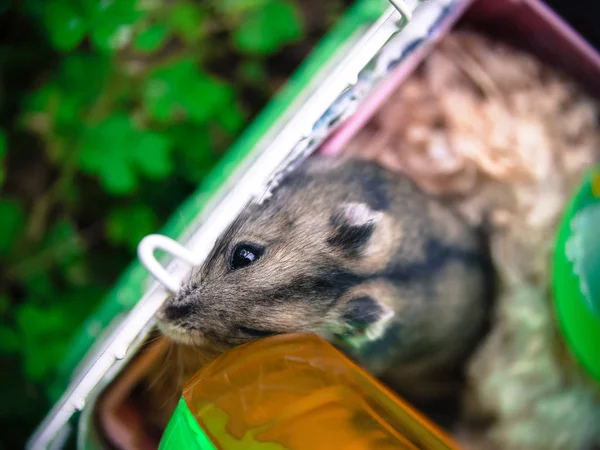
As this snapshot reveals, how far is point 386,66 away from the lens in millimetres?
753

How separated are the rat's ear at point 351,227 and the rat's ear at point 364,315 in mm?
68

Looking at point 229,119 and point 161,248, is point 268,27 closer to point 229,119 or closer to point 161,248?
point 229,119

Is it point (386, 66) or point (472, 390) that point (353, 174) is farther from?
point (472, 390)

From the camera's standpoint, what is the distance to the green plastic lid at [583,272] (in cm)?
95

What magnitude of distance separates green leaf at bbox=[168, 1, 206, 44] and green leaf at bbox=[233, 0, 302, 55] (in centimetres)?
11

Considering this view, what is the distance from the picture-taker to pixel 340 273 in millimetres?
720

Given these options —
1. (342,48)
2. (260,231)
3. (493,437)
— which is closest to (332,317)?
(260,231)

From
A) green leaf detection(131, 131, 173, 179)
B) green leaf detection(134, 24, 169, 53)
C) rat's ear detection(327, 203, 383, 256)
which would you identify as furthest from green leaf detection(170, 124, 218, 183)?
rat's ear detection(327, 203, 383, 256)

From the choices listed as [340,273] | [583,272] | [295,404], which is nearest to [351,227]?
[340,273]

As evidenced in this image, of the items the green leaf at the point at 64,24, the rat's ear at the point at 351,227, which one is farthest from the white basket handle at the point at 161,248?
the green leaf at the point at 64,24

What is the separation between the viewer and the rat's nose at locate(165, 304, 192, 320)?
69 cm

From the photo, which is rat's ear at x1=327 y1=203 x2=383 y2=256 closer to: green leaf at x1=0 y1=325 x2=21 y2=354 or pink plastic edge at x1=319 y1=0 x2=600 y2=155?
pink plastic edge at x1=319 y1=0 x2=600 y2=155

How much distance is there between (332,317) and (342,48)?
1.59 ft

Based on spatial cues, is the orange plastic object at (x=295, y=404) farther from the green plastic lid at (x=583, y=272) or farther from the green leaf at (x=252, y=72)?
the green leaf at (x=252, y=72)
